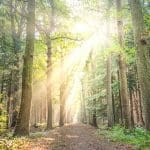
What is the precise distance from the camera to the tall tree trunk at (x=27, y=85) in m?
14.8

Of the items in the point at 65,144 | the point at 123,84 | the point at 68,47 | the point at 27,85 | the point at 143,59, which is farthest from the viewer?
the point at 68,47

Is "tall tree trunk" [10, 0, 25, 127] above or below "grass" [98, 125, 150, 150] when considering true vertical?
above

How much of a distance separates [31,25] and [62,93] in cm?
1822

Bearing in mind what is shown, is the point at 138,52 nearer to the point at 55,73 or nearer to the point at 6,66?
the point at 6,66

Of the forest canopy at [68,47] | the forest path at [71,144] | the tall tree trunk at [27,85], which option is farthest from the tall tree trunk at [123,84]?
the tall tree trunk at [27,85]

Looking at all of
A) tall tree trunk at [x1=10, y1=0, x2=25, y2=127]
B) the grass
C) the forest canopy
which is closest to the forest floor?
the grass

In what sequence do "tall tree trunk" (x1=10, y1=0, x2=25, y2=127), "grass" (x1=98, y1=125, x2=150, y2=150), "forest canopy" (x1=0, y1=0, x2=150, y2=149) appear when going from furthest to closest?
1. "tall tree trunk" (x1=10, y1=0, x2=25, y2=127)
2. "forest canopy" (x1=0, y1=0, x2=150, y2=149)
3. "grass" (x1=98, y1=125, x2=150, y2=150)

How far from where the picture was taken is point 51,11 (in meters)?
25.7

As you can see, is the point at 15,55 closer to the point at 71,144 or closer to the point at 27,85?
the point at 27,85

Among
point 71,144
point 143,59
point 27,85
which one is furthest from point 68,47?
point 143,59

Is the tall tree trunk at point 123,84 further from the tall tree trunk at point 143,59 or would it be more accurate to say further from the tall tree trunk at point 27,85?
the tall tree trunk at point 143,59

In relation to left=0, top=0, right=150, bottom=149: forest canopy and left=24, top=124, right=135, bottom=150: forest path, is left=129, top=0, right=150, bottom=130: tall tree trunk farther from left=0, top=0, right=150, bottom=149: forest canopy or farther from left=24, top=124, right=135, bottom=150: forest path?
left=24, top=124, right=135, bottom=150: forest path

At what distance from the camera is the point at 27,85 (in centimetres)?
1526

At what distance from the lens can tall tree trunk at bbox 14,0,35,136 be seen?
14.8m
